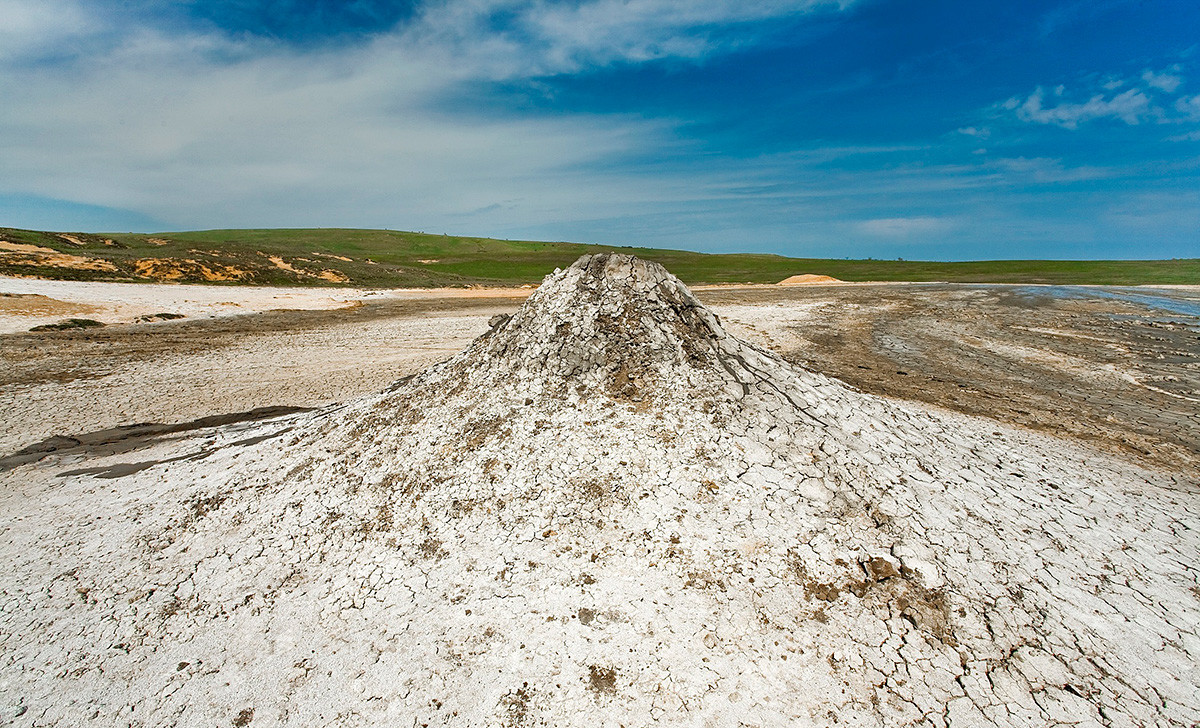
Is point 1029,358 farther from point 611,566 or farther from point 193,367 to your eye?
point 193,367

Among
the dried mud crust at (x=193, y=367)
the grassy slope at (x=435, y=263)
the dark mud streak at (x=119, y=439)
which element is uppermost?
the grassy slope at (x=435, y=263)

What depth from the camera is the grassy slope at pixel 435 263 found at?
29031mm

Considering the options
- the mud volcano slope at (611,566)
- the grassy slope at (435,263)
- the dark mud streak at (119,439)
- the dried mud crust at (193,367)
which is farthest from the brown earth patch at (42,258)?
the mud volcano slope at (611,566)

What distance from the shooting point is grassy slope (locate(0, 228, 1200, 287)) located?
29.0 m

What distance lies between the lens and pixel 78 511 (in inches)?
202

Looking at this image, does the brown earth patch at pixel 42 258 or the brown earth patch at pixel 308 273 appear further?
the brown earth patch at pixel 308 273

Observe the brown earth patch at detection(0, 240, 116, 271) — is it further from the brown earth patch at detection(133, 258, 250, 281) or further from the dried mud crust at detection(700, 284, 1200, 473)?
the dried mud crust at detection(700, 284, 1200, 473)

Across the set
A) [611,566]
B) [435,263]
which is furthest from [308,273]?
[611,566]

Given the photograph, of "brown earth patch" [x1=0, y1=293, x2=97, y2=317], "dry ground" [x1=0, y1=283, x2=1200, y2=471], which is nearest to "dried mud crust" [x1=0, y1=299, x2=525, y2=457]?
"dry ground" [x1=0, y1=283, x2=1200, y2=471]

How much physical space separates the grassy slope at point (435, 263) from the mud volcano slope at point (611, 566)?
43.9 feet

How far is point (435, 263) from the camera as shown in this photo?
6334cm

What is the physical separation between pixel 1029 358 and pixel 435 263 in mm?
60193

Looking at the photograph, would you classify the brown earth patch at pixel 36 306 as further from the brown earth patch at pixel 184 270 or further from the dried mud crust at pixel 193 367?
the brown earth patch at pixel 184 270

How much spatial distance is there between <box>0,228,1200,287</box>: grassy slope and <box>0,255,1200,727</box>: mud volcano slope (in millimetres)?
13379
